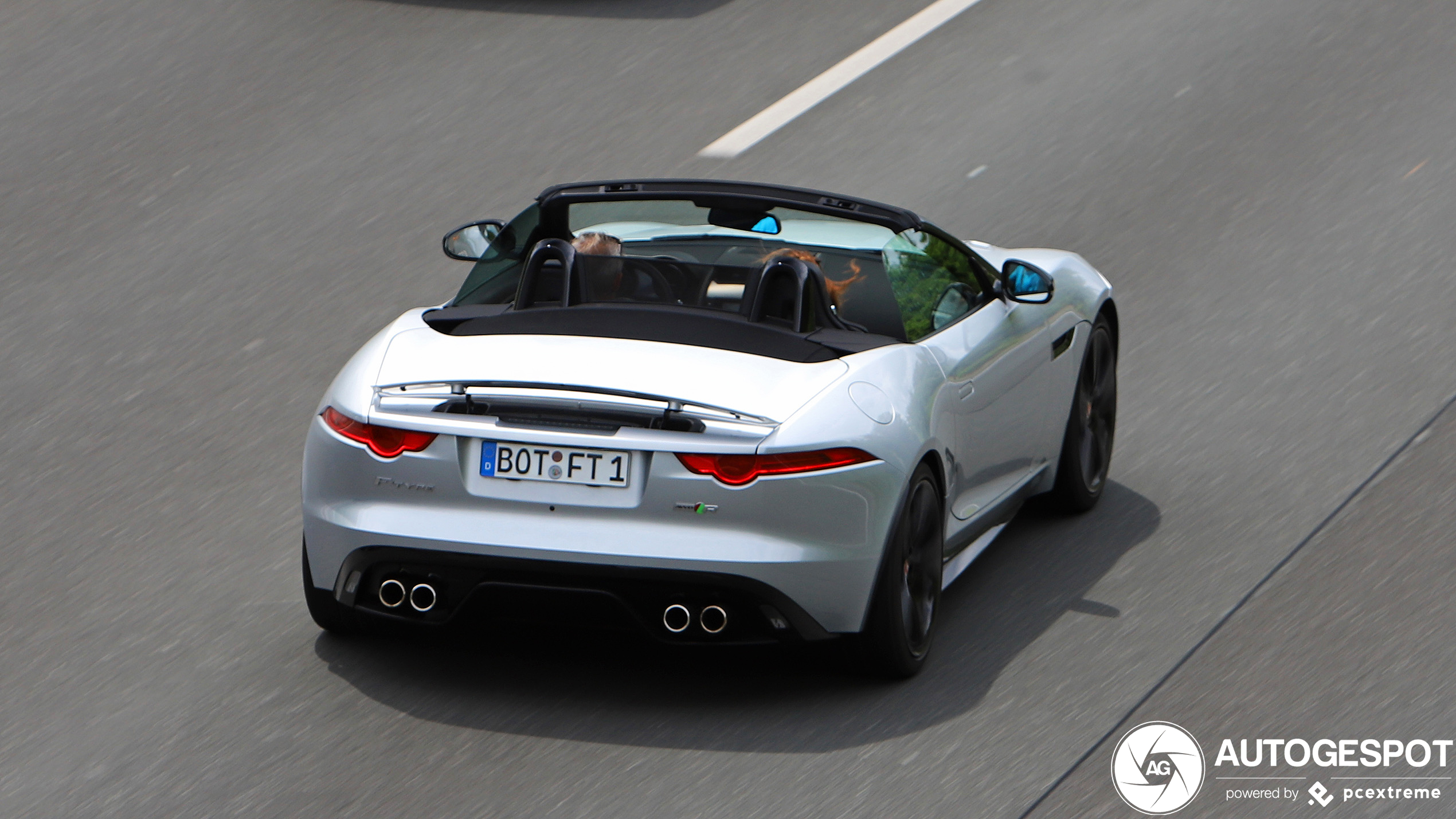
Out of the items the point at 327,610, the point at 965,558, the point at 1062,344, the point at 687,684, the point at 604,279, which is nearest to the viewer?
the point at 687,684

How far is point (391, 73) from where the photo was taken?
13.1 metres

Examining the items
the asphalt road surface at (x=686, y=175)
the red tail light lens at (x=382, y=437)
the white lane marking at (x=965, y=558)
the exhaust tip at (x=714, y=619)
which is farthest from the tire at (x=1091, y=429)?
the red tail light lens at (x=382, y=437)

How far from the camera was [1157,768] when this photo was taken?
512 centimetres

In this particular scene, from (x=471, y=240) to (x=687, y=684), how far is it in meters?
2.00

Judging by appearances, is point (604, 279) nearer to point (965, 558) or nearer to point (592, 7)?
point (965, 558)

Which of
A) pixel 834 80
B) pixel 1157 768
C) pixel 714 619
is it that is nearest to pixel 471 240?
pixel 714 619

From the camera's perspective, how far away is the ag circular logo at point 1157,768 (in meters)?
4.94

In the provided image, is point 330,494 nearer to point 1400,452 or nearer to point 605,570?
point 605,570

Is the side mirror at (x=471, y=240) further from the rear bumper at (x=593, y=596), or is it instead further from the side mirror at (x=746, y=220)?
the rear bumper at (x=593, y=596)

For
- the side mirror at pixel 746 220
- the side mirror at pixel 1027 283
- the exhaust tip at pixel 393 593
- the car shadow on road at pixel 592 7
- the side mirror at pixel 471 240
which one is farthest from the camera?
the car shadow on road at pixel 592 7

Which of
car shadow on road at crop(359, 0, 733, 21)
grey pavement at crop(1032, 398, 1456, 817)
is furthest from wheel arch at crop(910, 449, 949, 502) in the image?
car shadow on road at crop(359, 0, 733, 21)

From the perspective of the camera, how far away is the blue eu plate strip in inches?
208

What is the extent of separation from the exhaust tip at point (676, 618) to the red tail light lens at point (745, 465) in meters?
0.37

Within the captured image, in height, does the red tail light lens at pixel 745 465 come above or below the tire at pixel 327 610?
above
